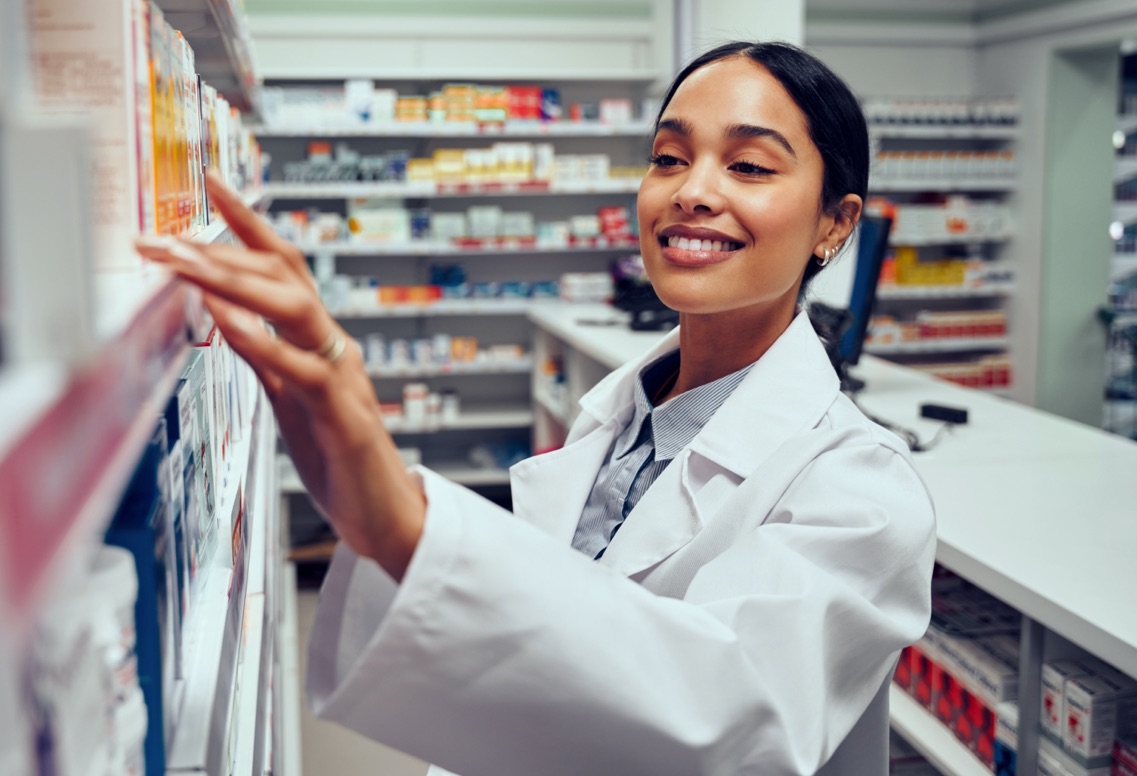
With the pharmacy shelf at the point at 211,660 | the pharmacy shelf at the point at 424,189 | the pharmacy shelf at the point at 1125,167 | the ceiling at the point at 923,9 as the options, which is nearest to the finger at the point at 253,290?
the pharmacy shelf at the point at 211,660

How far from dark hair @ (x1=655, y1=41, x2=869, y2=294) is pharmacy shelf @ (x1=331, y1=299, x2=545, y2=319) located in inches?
186

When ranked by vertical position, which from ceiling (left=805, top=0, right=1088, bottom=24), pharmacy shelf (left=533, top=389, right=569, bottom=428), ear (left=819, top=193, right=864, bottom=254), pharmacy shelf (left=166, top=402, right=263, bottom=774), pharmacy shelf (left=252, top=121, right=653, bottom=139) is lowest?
pharmacy shelf (left=533, top=389, right=569, bottom=428)

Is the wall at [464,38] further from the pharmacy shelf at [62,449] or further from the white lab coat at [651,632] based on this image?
the pharmacy shelf at [62,449]

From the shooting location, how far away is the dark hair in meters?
1.49

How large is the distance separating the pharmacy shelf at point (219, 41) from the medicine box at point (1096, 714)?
2109 millimetres

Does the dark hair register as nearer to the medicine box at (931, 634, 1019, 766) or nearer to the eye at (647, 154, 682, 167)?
the eye at (647, 154, 682, 167)

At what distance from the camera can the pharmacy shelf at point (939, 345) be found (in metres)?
7.31

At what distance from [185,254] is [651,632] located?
0.52m

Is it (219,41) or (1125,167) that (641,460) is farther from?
(1125,167)

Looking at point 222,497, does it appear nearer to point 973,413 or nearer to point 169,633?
Result: point 169,633

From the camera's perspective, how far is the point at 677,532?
1.31 m

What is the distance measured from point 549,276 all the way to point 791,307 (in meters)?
5.37

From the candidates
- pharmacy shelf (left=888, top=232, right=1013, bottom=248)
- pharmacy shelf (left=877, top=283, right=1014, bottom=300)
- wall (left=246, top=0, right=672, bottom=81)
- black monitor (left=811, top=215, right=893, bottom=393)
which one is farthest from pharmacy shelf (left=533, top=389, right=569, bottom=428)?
pharmacy shelf (left=888, top=232, right=1013, bottom=248)

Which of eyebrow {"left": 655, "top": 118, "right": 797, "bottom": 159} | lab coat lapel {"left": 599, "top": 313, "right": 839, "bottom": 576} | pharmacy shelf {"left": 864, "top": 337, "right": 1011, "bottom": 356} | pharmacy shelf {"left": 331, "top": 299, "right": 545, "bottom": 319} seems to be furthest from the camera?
pharmacy shelf {"left": 864, "top": 337, "right": 1011, "bottom": 356}
